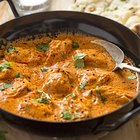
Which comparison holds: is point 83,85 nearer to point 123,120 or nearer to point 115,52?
point 115,52

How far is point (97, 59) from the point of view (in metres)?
3.83

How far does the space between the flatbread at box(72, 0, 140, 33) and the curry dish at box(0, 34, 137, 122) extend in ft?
2.14

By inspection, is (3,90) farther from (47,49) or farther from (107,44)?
(107,44)

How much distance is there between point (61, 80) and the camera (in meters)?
3.49

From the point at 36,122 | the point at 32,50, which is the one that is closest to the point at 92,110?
the point at 36,122

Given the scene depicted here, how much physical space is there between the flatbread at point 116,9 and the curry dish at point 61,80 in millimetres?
653

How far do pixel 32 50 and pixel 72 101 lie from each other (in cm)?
97

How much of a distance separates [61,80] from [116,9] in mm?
1777

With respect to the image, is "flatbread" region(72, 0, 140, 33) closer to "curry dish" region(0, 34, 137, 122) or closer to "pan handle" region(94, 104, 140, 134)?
"curry dish" region(0, 34, 137, 122)

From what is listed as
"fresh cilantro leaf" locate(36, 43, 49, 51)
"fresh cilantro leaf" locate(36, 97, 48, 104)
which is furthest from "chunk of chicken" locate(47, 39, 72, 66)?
"fresh cilantro leaf" locate(36, 97, 48, 104)

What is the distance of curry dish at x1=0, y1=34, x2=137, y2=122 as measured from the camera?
10.7 ft

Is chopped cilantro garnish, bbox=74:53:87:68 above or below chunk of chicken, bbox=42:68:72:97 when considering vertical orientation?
below

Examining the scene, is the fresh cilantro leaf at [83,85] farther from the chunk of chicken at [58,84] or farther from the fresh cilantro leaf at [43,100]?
the fresh cilantro leaf at [43,100]

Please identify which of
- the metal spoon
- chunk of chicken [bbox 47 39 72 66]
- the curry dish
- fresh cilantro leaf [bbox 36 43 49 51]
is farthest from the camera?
fresh cilantro leaf [bbox 36 43 49 51]
